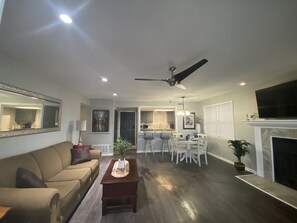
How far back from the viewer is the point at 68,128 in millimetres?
4031

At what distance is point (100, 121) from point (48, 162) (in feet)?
11.2

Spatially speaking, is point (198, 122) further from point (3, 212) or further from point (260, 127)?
point (3, 212)

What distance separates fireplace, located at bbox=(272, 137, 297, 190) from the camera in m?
2.96

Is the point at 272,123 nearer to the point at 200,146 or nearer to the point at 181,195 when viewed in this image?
the point at 200,146

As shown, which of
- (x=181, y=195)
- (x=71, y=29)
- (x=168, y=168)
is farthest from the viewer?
(x=168, y=168)

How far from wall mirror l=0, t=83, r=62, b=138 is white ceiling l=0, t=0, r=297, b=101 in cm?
58

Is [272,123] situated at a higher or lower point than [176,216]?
higher

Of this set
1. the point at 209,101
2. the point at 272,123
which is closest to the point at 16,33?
the point at 272,123

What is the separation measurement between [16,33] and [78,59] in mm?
759

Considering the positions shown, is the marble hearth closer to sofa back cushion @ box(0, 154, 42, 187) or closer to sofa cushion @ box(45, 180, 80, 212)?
sofa cushion @ box(45, 180, 80, 212)

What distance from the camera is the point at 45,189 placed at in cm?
161

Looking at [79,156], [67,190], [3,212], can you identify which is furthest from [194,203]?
[79,156]

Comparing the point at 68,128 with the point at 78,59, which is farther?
the point at 68,128

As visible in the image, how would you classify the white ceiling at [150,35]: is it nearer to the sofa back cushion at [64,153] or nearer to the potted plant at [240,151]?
the sofa back cushion at [64,153]
